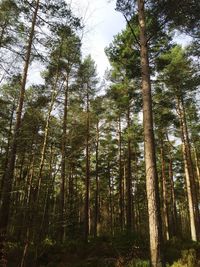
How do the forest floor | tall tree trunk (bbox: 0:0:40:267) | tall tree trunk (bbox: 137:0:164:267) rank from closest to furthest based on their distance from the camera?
tall tree trunk (bbox: 137:0:164:267) → tall tree trunk (bbox: 0:0:40:267) → the forest floor

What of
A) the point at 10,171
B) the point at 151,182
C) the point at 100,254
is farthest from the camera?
the point at 100,254

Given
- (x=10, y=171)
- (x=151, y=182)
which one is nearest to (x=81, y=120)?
(x=10, y=171)

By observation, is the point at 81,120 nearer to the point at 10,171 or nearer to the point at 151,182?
the point at 10,171

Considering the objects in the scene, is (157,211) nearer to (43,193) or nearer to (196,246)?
(43,193)

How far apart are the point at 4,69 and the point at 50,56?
242cm

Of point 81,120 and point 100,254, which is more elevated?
point 81,120

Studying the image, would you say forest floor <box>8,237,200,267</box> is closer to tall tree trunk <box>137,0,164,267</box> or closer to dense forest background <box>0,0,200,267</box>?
dense forest background <box>0,0,200,267</box>

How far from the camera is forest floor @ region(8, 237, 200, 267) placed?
9.91 meters

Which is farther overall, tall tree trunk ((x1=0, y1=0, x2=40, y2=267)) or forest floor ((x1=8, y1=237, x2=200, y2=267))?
forest floor ((x1=8, y1=237, x2=200, y2=267))

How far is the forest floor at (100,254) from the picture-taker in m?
9.91

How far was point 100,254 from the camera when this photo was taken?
12.3 m

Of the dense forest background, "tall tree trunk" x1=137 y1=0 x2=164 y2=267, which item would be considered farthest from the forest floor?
"tall tree trunk" x1=137 y1=0 x2=164 y2=267

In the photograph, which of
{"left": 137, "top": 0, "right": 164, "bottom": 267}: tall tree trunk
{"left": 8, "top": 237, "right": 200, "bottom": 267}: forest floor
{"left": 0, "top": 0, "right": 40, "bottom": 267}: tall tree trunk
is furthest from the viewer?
{"left": 8, "top": 237, "right": 200, "bottom": 267}: forest floor

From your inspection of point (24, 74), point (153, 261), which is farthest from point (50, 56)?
point (153, 261)
